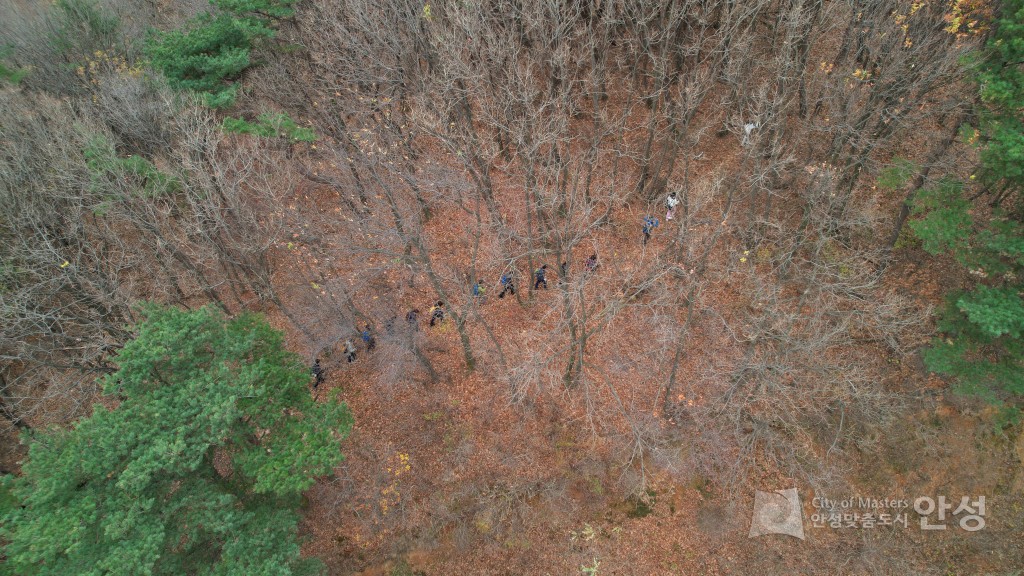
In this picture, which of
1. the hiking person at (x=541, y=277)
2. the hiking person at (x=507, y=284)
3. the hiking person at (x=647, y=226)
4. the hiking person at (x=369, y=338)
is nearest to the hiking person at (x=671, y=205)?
the hiking person at (x=647, y=226)

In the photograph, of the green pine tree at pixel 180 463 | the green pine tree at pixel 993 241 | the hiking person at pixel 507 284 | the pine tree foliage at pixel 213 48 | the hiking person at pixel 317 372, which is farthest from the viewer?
the hiking person at pixel 507 284

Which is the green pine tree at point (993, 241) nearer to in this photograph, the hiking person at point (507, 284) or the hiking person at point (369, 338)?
the hiking person at point (507, 284)

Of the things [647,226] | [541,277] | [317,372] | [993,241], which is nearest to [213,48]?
[317,372]

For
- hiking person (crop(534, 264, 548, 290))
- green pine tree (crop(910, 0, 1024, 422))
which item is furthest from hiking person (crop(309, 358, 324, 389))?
green pine tree (crop(910, 0, 1024, 422))

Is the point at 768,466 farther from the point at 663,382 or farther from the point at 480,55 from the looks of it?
the point at 480,55

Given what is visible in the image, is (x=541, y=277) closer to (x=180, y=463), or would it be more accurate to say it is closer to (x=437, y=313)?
(x=437, y=313)

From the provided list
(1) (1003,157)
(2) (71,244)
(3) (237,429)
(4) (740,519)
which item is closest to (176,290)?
(2) (71,244)

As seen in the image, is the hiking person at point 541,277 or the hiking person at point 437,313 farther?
the hiking person at point 437,313

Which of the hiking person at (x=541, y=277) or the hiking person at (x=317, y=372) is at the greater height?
the hiking person at (x=541, y=277)
